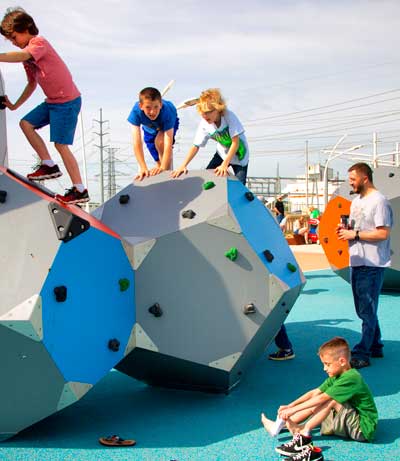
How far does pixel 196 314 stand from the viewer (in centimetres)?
513

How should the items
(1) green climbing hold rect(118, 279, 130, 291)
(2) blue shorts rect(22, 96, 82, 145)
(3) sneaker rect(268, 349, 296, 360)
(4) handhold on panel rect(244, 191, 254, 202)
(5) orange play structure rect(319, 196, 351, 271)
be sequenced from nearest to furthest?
(1) green climbing hold rect(118, 279, 130, 291) → (2) blue shorts rect(22, 96, 82, 145) → (4) handhold on panel rect(244, 191, 254, 202) → (3) sneaker rect(268, 349, 296, 360) → (5) orange play structure rect(319, 196, 351, 271)

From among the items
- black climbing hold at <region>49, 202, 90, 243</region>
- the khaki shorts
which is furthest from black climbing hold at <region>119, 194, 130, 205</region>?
the khaki shorts

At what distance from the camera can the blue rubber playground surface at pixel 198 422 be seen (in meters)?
4.21

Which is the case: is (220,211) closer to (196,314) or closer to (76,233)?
(196,314)

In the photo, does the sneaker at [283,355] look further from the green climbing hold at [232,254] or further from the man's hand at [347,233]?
the green climbing hold at [232,254]

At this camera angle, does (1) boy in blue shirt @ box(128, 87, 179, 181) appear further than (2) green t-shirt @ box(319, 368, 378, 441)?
Yes

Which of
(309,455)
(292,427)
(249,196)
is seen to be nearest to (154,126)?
(249,196)

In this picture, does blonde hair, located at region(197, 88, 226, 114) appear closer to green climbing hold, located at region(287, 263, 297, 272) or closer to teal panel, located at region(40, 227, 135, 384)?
green climbing hold, located at region(287, 263, 297, 272)

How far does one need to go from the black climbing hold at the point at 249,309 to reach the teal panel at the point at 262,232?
14.4 inches

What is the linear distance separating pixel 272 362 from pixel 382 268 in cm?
156

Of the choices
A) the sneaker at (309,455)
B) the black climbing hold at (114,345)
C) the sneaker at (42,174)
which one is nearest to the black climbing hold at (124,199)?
the sneaker at (42,174)

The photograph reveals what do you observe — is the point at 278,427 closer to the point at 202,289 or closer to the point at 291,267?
the point at 202,289

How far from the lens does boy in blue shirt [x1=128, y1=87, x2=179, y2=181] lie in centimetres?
609

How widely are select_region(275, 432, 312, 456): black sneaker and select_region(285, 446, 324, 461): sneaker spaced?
4 centimetres
